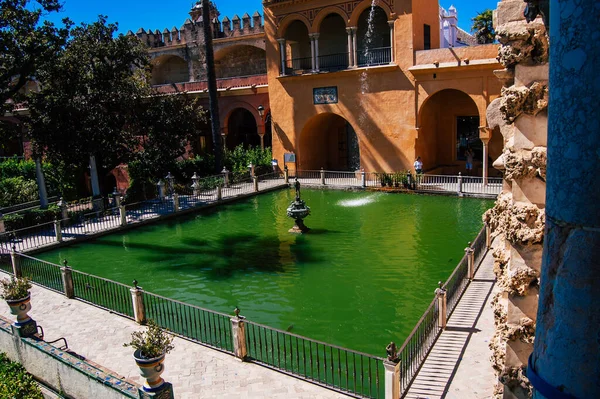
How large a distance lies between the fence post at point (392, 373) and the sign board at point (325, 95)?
789 inches

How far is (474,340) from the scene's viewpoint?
8438mm

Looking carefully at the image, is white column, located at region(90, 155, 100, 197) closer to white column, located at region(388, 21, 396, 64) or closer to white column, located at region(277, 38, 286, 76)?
white column, located at region(277, 38, 286, 76)

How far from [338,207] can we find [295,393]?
13.0 metres

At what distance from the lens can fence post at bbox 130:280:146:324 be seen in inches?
393

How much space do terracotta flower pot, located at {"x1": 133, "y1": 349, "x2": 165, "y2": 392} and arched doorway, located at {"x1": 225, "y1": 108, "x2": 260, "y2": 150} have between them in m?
28.2

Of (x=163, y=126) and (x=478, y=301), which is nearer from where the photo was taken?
(x=478, y=301)

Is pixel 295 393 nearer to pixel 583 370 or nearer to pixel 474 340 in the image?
pixel 474 340

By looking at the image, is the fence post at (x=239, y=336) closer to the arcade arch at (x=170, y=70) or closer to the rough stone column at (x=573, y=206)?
the rough stone column at (x=573, y=206)

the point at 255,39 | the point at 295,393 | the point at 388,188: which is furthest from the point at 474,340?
the point at 255,39

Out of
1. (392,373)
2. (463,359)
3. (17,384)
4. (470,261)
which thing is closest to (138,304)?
(17,384)

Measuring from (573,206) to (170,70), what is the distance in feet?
127

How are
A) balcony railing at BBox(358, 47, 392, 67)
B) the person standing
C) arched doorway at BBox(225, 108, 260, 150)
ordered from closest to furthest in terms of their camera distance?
the person standing → balcony railing at BBox(358, 47, 392, 67) → arched doorway at BBox(225, 108, 260, 150)

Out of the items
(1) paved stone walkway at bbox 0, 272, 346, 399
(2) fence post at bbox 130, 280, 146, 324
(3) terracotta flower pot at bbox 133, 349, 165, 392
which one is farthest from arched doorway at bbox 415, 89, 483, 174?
(3) terracotta flower pot at bbox 133, 349, 165, 392

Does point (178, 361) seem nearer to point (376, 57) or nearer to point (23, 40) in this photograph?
point (23, 40)
